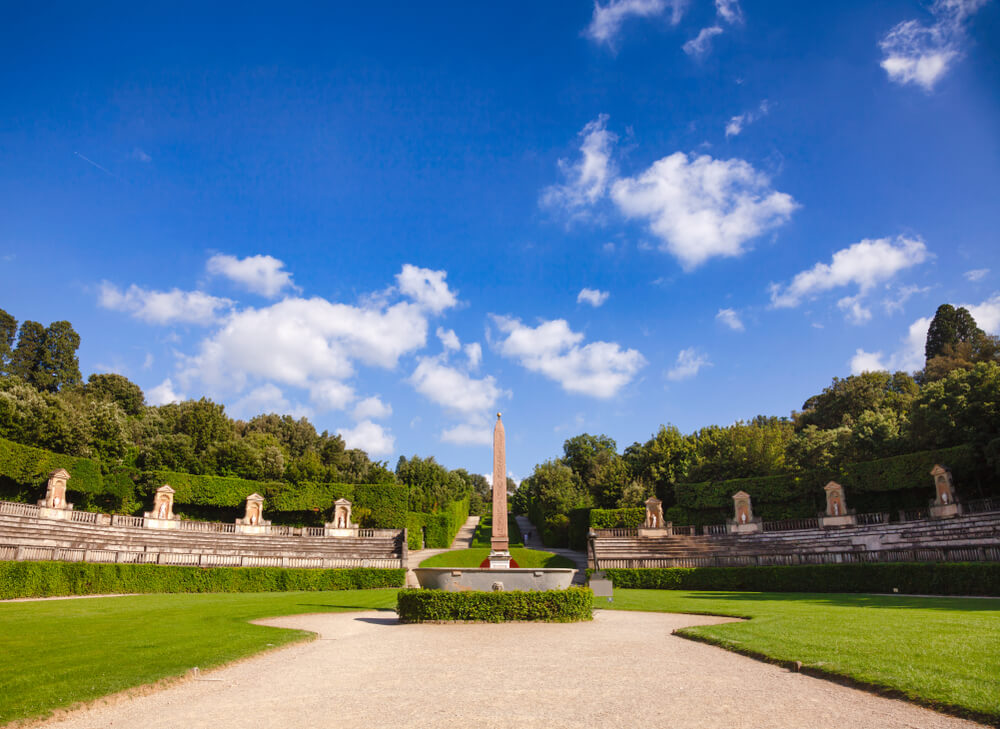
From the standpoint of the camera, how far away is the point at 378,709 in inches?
281

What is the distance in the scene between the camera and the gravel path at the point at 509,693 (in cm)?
654

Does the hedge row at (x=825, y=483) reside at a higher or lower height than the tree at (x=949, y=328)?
lower

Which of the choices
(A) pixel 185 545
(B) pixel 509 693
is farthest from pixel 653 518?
(B) pixel 509 693

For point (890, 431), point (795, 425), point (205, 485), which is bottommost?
point (205, 485)

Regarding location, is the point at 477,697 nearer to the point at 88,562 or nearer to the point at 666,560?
the point at 88,562

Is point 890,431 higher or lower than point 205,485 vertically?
higher

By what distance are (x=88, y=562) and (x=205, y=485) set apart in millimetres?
19616

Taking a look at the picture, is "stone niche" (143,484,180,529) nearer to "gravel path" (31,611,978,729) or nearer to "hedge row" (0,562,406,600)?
"hedge row" (0,562,406,600)

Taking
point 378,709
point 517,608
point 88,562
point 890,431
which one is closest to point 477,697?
point 378,709

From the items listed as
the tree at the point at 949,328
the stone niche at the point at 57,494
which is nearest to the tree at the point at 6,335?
the stone niche at the point at 57,494

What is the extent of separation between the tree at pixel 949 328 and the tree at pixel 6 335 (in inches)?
3544

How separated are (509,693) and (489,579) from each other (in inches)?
372

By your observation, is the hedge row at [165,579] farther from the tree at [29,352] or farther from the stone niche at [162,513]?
the tree at [29,352]

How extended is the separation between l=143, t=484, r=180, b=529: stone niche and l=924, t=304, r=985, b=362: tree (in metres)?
68.6
